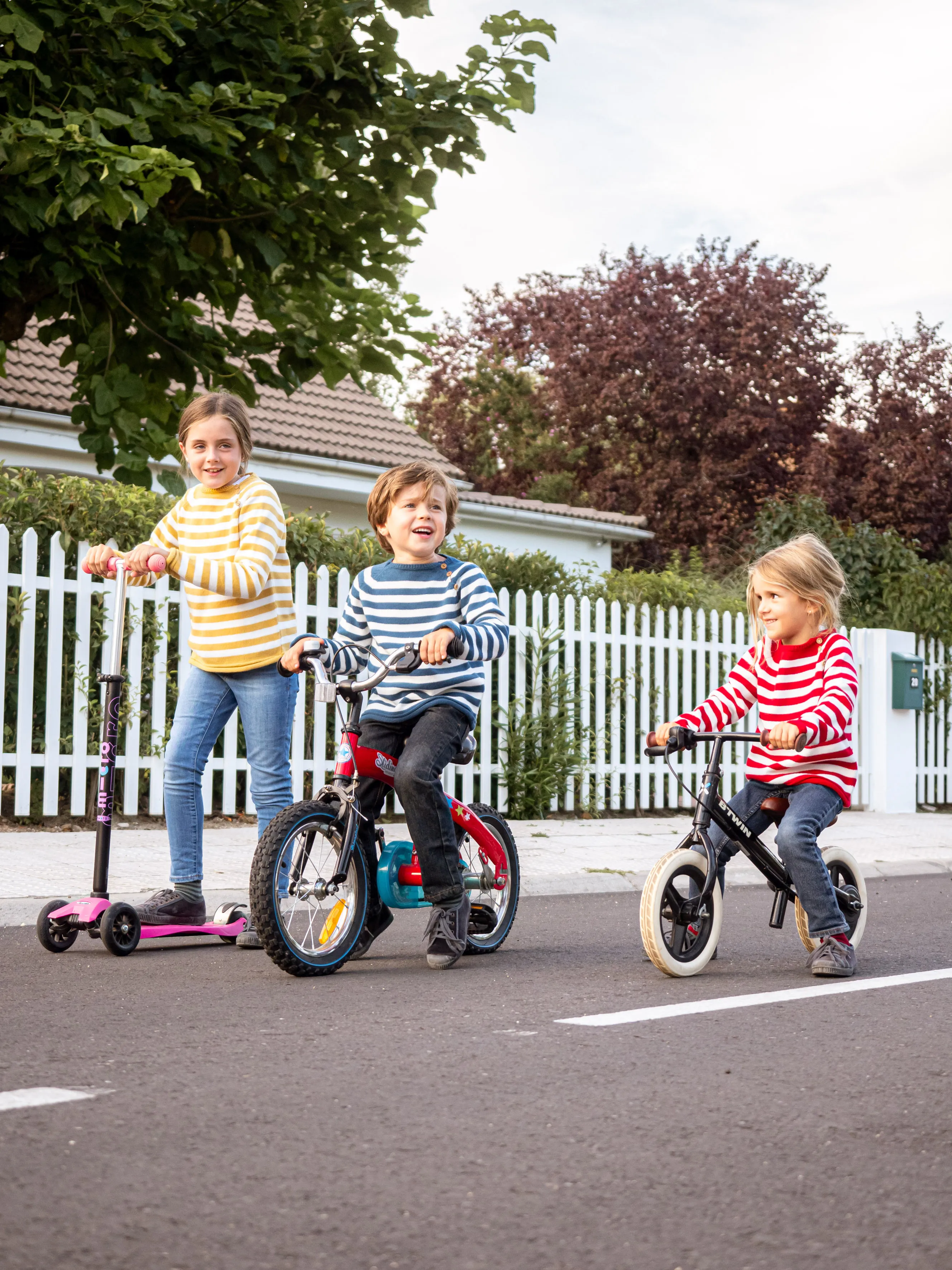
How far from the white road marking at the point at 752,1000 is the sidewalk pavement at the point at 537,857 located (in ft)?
9.14

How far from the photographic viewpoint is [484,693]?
29.7 feet

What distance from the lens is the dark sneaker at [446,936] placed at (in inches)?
199

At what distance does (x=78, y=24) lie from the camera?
7602mm

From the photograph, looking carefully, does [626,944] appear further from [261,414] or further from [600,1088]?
[261,414]

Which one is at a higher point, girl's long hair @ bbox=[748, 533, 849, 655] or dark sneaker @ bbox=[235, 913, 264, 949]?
girl's long hair @ bbox=[748, 533, 849, 655]

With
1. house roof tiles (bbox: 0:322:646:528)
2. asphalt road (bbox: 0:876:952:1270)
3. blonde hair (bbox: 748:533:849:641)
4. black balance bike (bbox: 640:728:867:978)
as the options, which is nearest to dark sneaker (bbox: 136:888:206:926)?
asphalt road (bbox: 0:876:952:1270)

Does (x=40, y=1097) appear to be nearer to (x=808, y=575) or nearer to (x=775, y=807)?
(x=775, y=807)

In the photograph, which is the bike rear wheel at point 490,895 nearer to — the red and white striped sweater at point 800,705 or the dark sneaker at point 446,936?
the dark sneaker at point 446,936

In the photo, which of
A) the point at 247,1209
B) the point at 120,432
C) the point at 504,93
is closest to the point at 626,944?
the point at 247,1209

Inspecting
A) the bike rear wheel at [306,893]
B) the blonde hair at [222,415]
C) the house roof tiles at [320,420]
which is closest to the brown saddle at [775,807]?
the bike rear wheel at [306,893]

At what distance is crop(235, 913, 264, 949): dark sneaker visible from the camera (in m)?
5.38

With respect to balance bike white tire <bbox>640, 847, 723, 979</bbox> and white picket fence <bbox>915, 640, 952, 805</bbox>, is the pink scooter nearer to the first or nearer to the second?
balance bike white tire <bbox>640, 847, 723, 979</bbox>

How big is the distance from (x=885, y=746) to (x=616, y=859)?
590cm

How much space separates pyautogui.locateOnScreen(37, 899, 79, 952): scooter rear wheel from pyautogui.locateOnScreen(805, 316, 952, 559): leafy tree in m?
22.4
